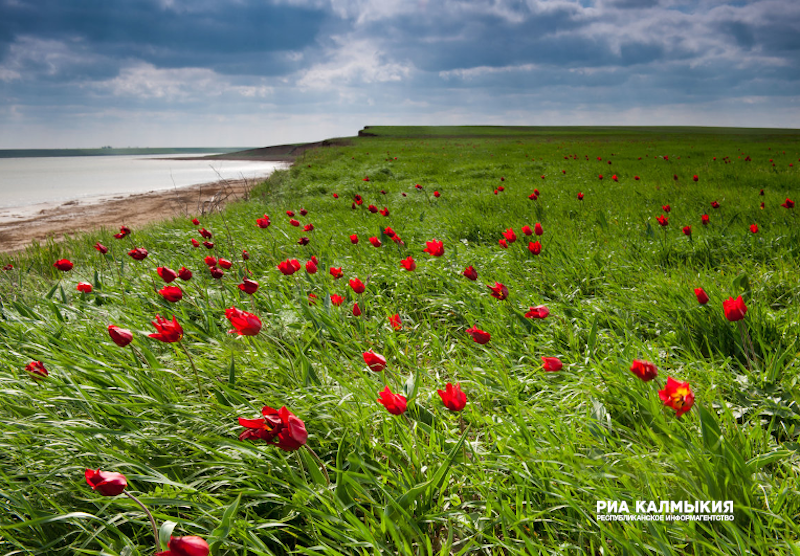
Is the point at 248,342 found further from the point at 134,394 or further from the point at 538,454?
the point at 538,454

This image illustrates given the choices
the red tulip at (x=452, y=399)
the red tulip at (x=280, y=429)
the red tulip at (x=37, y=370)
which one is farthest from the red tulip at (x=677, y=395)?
the red tulip at (x=37, y=370)

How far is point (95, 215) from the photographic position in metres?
11.9

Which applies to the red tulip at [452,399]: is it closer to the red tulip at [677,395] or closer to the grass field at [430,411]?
the grass field at [430,411]

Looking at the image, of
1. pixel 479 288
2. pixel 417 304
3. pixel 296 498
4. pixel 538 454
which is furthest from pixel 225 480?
pixel 479 288

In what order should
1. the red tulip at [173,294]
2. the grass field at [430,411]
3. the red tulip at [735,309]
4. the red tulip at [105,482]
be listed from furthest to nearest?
the red tulip at [173,294]
the red tulip at [735,309]
the grass field at [430,411]
the red tulip at [105,482]

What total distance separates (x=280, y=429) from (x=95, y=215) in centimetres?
1380

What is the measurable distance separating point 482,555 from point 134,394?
1.43 metres

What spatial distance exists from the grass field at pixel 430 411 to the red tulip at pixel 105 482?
144 millimetres

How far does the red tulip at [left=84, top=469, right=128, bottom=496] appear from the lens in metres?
0.96

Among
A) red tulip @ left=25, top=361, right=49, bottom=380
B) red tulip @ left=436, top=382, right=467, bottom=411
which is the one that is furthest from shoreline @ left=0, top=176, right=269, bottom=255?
red tulip @ left=436, top=382, right=467, bottom=411

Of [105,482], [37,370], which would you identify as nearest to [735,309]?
[105,482]

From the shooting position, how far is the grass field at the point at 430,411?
1196 mm

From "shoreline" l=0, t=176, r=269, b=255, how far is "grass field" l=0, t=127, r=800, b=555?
19.2 feet

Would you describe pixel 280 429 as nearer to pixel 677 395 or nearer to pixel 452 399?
pixel 452 399
